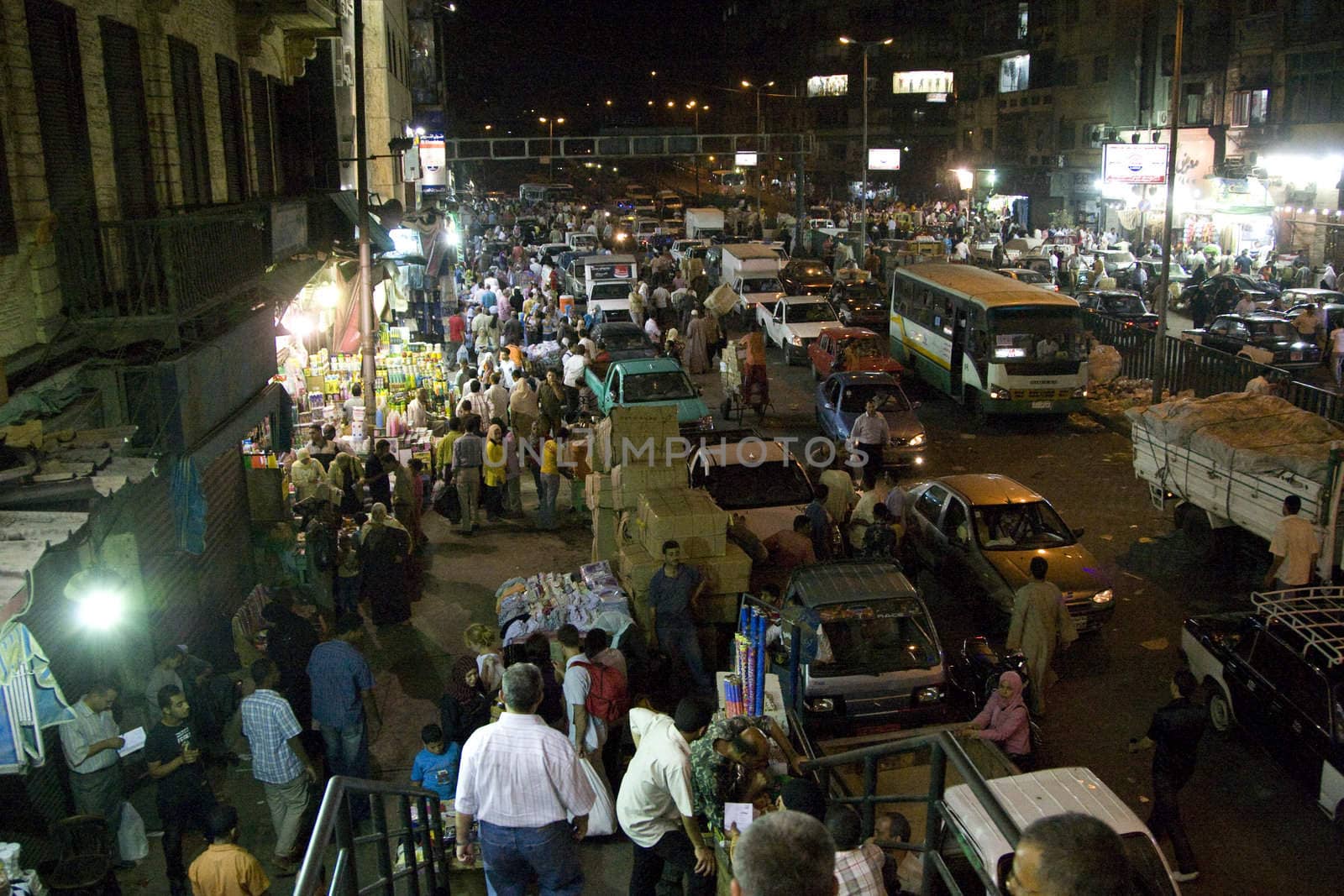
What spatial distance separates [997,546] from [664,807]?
22.3 feet

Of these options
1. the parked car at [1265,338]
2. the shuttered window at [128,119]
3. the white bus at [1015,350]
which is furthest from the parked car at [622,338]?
the shuttered window at [128,119]

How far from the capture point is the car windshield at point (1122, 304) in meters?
29.3

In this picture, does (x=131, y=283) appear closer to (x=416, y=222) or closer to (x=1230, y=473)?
(x=1230, y=473)

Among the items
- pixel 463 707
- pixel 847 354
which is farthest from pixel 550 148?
pixel 463 707

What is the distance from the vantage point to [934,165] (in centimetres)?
8212

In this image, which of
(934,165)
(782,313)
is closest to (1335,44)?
(782,313)

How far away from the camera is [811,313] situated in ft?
91.8

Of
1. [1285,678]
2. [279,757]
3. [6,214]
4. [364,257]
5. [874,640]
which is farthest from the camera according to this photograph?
[364,257]

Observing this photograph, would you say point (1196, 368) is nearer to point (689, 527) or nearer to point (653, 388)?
point (653, 388)

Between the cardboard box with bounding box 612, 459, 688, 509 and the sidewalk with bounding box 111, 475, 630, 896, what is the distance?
2.13 meters

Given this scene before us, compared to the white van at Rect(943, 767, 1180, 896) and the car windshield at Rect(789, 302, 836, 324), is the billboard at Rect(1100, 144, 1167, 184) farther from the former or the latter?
the white van at Rect(943, 767, 1180, 896)

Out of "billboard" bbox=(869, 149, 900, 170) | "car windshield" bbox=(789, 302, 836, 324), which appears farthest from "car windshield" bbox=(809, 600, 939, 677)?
"billboard" bbox=(869, 149, 900, 170)

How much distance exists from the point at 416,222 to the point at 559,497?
46.7 feet

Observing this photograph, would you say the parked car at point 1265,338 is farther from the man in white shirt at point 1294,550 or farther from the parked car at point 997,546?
the man in white shirt at point 1294,550
